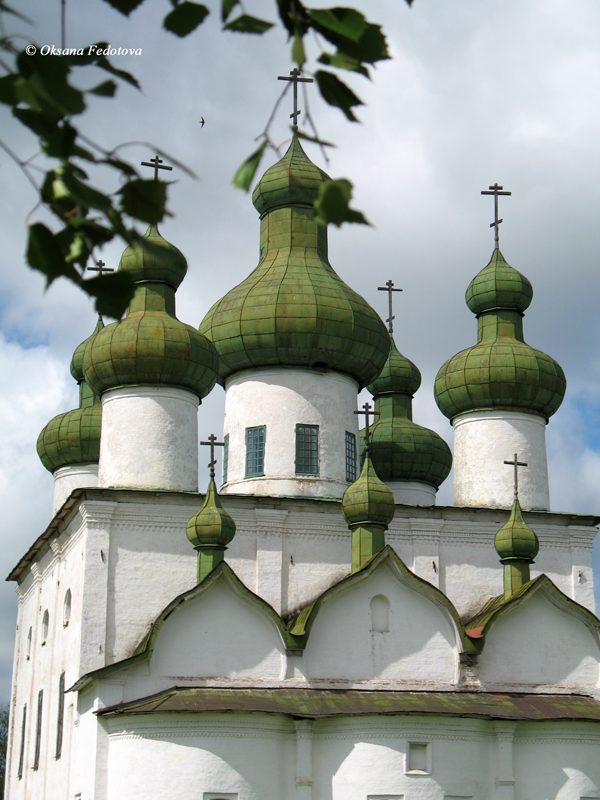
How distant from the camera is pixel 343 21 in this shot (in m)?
3.07

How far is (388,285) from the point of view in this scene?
22219mm

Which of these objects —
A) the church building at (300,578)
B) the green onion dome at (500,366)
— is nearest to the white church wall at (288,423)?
the church building at (300,578)

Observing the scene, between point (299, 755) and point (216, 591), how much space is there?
85.7 inches

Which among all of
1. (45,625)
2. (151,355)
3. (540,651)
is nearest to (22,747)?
(45,625)

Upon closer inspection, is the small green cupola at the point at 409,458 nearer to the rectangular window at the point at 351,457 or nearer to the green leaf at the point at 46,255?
the rectangular window at the point at 351,457

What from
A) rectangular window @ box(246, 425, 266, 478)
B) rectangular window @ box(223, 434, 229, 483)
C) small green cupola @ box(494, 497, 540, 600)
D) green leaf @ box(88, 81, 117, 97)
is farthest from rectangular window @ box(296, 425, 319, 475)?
green leaf @ box(88, 81, 117, 97)

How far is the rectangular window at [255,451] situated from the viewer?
17203 millimetres

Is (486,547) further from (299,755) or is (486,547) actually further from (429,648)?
(299,755)

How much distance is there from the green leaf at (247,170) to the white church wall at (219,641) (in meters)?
11.7

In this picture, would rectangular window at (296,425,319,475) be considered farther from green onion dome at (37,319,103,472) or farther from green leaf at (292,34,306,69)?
green leaf at (292,34,306,69)

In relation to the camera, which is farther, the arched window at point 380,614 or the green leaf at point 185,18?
the arched window at point 380,614

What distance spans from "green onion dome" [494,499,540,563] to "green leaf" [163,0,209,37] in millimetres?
13174

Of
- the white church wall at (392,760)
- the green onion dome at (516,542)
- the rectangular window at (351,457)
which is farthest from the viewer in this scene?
the rectangular window at (351,457)

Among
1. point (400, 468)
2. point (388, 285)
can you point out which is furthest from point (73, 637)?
point (388, 285)
